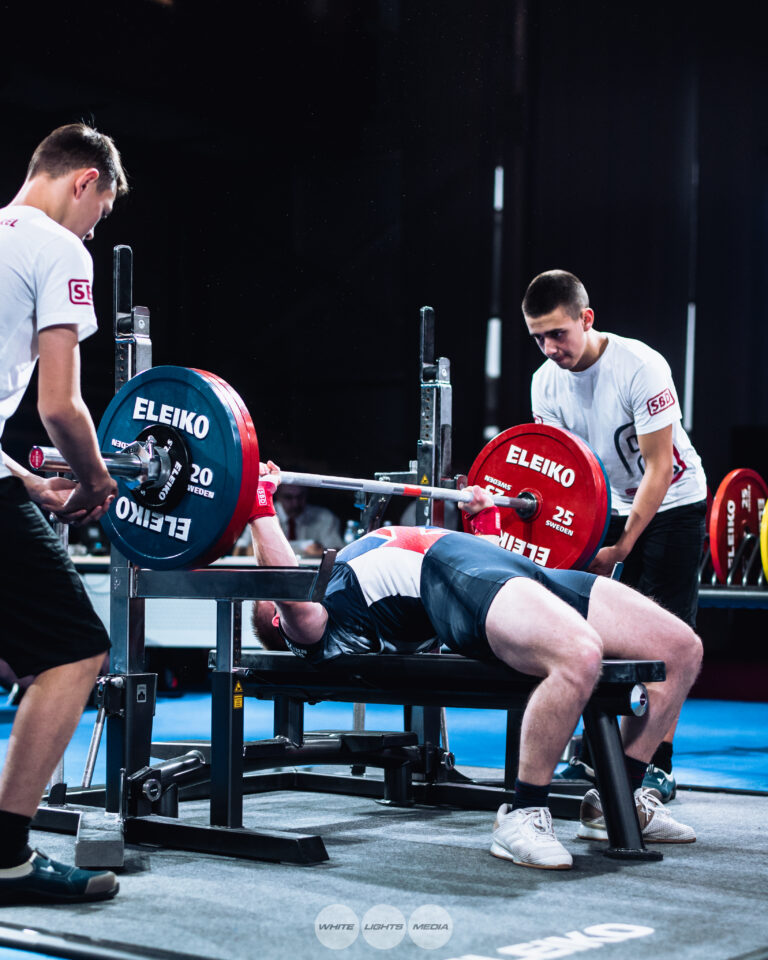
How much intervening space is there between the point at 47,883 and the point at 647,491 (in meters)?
2.10

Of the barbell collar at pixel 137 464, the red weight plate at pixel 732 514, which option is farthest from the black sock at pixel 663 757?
the barbell collar at pixel 137 464

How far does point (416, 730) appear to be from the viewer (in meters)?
3.71

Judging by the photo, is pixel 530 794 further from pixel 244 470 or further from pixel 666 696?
pixel 244 470

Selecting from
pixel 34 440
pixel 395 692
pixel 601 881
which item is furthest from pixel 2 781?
pixel 34 440

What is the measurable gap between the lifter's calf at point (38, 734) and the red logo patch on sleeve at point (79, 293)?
642mm

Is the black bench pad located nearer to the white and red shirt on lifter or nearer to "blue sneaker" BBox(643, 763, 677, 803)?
the white and red shirt on lifter

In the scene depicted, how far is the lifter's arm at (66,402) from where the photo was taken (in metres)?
2.13

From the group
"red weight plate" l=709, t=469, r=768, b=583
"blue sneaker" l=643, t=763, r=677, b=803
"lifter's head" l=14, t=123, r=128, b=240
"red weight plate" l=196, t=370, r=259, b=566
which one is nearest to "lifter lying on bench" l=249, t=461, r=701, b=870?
"red weight plate" l=196, t=370, r=259, b=566

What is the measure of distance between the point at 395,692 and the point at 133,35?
5907mm

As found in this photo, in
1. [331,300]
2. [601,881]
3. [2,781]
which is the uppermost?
[331,300]

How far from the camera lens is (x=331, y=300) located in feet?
27.3

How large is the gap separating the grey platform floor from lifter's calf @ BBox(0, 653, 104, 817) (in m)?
0.21

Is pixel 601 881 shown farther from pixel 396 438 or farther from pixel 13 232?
pixel 396 438

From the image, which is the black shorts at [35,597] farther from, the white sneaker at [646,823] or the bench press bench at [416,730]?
the white sneaker at [646,823]
